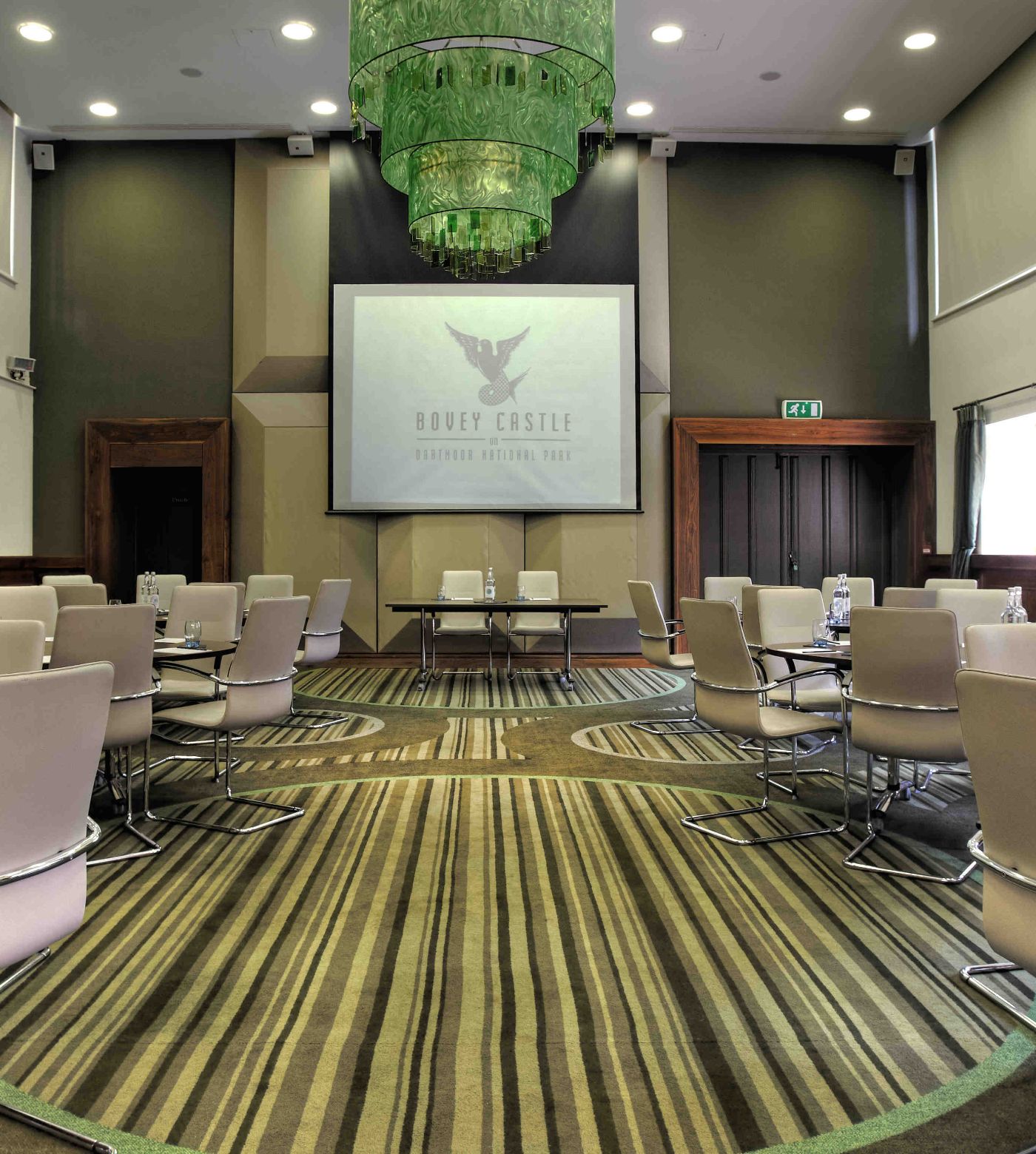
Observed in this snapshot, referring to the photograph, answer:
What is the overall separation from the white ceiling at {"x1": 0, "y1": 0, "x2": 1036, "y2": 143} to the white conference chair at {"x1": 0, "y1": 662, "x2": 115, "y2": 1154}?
7.55 metres

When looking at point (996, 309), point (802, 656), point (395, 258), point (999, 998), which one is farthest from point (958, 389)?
point (999, 998)

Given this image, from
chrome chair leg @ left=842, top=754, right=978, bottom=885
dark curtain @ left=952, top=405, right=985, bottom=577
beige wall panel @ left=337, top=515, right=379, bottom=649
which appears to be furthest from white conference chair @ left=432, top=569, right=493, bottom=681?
dark curtain @ left=952, top=405, right=985, bottom=577

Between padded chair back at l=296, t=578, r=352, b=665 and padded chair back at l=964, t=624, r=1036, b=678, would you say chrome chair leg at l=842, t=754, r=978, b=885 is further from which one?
padded chair back at l=296, t=578, r=352, b=665

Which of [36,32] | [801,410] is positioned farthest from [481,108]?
[801,410]

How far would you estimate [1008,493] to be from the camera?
29.5ft

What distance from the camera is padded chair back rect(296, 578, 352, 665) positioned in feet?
21.6

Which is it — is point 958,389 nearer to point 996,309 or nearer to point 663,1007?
point 996,309

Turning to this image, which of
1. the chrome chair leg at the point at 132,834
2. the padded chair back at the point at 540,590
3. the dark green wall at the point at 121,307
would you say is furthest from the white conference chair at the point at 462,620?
the chrome chair leg at the point at 132,834

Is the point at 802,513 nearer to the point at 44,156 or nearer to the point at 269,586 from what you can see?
the point at 269,586

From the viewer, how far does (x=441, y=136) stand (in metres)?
5.10

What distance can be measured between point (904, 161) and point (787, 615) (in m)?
7.68

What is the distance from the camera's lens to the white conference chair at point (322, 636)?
650 centimetres

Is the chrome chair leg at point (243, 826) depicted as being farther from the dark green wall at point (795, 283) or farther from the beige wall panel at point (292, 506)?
the dark green wall at point (795, 283)

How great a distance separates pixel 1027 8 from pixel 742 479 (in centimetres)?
488
